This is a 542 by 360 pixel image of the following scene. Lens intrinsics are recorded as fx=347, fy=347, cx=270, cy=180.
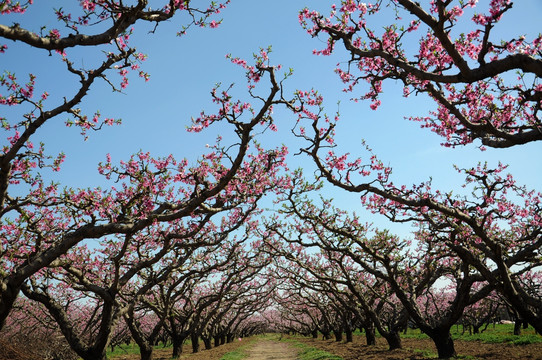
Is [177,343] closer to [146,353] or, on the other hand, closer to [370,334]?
[146,353]

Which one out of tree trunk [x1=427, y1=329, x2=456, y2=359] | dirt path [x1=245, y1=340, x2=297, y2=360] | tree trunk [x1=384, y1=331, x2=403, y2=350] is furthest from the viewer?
dirt path [x1=245, y1=340, x2=297, y2=360]

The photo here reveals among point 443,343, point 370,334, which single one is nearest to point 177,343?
point 370,334

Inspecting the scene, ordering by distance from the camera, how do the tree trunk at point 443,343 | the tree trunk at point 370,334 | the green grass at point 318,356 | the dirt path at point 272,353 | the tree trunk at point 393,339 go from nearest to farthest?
1. the tree trunk at point 443,343
2. the green grass at point 318,356
3. the tree trunk at point 393,339
4. the dirt path at point 272,353
5. the tree trunk at point 370,334

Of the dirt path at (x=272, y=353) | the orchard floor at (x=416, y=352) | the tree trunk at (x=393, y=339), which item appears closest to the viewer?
the orchard floor at (x=416, y=352)

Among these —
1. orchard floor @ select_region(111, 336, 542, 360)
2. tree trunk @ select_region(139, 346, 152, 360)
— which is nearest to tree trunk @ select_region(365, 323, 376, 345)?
orchard floor @ select_region(111, 336, 542, 360)

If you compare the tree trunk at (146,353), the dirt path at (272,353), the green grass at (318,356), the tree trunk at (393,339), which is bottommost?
the dirt path at (272,353)

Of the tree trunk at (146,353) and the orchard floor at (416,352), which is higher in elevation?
the tree trunk at (146,353)

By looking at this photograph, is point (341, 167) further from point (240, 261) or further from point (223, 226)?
point (240, 261)

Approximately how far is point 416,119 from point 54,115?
36.9 feet

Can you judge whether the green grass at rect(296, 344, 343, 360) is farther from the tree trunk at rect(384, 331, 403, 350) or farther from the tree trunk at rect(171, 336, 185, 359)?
the tree trunk at rect(171, 336, 185, 359)

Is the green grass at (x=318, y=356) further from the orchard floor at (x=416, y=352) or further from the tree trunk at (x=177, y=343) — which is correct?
the tree trunk at (x=177, y=343)

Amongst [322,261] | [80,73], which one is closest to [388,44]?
[80,73]

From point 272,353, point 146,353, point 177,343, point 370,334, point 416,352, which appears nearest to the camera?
point 416,352

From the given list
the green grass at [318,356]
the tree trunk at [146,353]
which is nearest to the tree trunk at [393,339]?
the green grass at [318,356]
